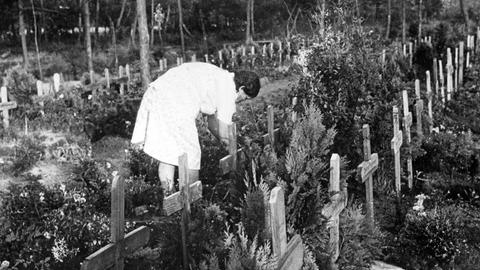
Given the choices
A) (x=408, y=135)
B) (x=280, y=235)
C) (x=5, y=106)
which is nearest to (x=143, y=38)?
(x=5, y=106)

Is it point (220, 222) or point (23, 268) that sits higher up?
point (220, 222)

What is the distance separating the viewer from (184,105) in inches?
193

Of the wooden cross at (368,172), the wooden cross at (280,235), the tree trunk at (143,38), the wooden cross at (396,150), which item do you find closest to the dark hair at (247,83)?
the wooden cross at (368,172)

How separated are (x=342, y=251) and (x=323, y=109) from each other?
1.99 meters

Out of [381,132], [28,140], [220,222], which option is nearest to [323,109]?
[381,132]

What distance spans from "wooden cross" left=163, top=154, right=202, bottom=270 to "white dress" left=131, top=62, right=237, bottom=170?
710 mm

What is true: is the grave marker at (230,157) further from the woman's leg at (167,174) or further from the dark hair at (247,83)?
the woman's leg at (167,174)

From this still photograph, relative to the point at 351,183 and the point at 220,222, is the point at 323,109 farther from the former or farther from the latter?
the point at 220,222

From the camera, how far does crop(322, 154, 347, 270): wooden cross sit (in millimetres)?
3964

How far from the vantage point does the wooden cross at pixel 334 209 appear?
396cm

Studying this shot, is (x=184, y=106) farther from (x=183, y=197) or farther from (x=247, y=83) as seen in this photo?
(x=183, y=197)

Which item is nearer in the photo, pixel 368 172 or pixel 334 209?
pixel 334 209

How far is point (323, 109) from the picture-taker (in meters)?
5.97

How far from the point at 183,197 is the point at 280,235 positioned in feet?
4.03
